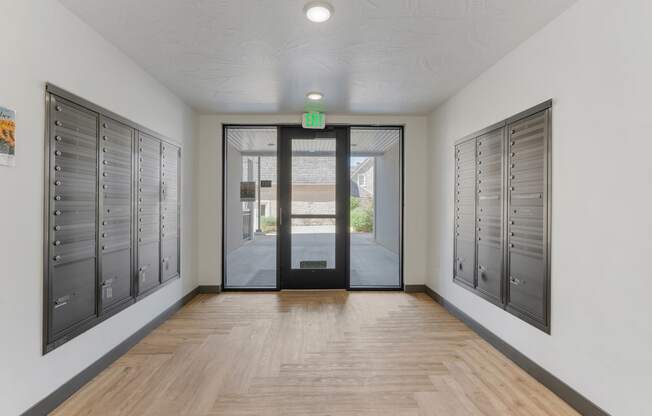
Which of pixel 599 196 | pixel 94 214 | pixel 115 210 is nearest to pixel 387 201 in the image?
pixel 599 196

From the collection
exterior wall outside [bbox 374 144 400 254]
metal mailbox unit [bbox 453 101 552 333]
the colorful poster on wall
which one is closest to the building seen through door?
metal mailbox unit [bbox 453 101 552 333]

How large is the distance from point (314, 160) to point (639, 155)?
3.50 meters

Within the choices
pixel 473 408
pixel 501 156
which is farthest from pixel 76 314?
pixel 501 156

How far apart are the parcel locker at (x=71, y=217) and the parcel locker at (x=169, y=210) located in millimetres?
1064

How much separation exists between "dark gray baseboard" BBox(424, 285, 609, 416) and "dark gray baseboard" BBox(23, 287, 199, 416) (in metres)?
3.09

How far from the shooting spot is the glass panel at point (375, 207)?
5566 mm

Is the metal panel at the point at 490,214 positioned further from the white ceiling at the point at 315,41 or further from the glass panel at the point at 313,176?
the glass panel at the point at 313,176

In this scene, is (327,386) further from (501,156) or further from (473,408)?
(501,156)

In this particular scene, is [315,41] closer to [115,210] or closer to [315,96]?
[315,96]

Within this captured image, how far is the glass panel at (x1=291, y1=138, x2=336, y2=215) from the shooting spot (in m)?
4.61

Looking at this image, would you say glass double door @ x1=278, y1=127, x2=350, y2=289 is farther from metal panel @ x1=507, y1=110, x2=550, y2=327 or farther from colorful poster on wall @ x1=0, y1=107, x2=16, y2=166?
colorful poster on wall @ x1=0, y1=107, x2=16, y2=166

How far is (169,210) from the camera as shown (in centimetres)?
353

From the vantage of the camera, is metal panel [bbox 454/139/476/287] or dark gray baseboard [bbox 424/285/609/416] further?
metal panel [bbox 454/139/476/287]

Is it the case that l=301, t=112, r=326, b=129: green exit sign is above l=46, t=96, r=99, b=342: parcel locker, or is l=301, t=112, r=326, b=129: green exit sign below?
above
